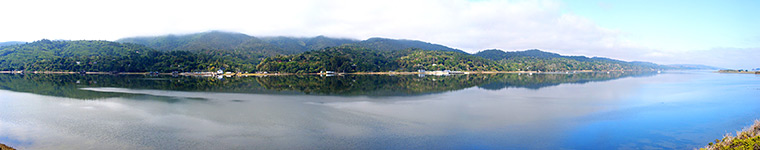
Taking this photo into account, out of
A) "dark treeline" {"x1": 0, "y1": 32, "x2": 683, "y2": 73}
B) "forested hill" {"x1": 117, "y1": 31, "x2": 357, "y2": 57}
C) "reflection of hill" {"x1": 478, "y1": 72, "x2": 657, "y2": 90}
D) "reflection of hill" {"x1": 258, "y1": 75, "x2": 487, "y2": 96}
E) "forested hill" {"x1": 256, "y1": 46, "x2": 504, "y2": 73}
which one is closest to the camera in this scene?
"reflection of hill" {"x1": 258, "y1": 75, "x2": 487, "y2": 96}

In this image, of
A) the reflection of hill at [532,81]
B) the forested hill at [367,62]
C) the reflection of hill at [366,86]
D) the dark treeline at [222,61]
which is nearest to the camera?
the reflection of hill at [366,86]

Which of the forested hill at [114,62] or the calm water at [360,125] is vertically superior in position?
the forested hill at [114,62]

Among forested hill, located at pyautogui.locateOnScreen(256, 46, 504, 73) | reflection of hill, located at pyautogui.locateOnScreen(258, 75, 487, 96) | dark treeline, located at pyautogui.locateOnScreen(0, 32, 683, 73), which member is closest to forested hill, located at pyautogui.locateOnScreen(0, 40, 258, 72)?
dark treeline, located at pyautogui.locateOnScreen(0, 32, 683, 73)

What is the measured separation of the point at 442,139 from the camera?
13430mm

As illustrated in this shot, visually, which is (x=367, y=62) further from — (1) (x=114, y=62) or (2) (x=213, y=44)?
(2) (x=213, y=44)

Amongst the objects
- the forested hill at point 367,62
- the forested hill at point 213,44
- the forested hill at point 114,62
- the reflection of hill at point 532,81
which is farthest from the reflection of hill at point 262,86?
the forested hill at point 213,44

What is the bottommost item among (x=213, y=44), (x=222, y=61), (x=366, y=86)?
(x=366, y=86)

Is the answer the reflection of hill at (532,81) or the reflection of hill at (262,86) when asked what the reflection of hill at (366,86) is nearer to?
the reflection of hill at (262,86)

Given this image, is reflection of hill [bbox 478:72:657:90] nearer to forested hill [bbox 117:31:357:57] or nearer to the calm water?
the calm water

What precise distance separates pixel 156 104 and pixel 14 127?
314 inches

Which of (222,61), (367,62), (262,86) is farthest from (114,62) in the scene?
(262,86)

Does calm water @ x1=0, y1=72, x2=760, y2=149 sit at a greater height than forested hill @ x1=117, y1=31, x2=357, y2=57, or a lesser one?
lesser

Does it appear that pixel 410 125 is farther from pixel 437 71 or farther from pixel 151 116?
pixel 437 71

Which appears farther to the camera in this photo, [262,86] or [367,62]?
[367,62]
